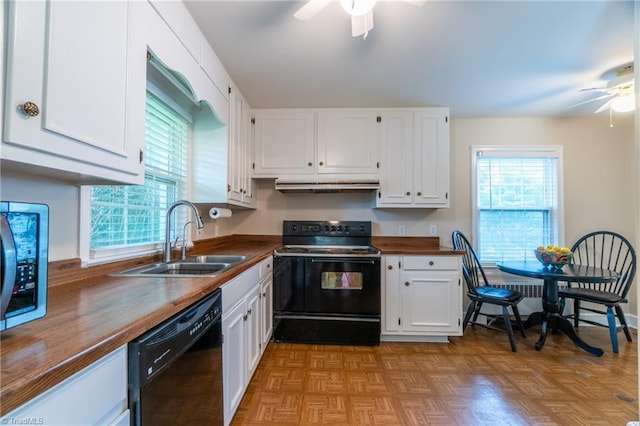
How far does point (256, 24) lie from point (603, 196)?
12.6 feet

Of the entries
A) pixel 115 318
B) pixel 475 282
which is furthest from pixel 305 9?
pixel 475 282

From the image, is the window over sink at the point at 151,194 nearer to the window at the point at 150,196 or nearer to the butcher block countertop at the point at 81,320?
the window at the point at 150,196

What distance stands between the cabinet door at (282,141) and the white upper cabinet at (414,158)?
765 millimetres

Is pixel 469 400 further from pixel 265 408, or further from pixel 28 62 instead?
pixel 28 62

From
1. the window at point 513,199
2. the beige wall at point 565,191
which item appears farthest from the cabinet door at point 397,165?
the window at point 513,199

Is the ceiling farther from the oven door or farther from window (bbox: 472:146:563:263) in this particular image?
the oven door

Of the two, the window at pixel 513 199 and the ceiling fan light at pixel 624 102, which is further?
the window at pixel 513 199

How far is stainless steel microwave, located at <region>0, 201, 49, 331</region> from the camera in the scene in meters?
0.58

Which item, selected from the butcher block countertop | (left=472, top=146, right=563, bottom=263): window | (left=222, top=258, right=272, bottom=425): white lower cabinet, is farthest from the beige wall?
the butcher block countertop

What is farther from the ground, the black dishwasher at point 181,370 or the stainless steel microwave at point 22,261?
the stainless steel microwave at point 22,261

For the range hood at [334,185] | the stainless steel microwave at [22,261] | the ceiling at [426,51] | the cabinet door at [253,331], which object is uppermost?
the ceiling at [426,51]

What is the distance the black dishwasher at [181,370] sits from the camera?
0.75 metres

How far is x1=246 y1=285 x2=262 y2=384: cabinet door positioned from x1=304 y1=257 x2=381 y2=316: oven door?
1.94ft

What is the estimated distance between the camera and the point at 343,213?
3.10 metres
